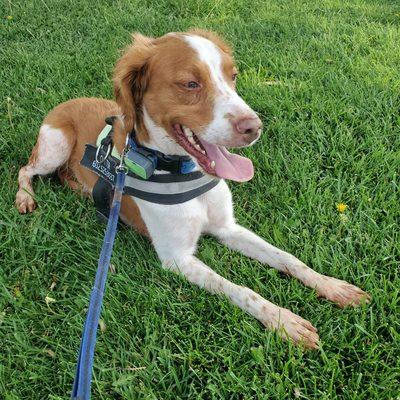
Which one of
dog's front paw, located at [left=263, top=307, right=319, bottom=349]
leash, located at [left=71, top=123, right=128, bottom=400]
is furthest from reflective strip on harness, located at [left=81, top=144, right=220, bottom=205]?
dog's front paw, located at [left=263, top=307, right=319, bottom=349]

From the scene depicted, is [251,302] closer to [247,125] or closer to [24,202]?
[247,125]

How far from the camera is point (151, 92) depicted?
2.53 meters

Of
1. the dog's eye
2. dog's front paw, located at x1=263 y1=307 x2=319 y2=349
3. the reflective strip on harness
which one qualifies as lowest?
dog's front paw, located at x1=263 y1=307 x2=319 y2=349

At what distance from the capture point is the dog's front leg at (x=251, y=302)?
87.8 inches

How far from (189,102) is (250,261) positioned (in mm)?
927

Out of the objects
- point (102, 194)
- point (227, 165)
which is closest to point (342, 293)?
point (227, 165)

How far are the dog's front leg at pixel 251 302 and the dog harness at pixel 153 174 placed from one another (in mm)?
352

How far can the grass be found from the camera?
217 centimetres

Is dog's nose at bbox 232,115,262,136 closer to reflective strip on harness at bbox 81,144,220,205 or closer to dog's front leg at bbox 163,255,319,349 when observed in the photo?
reflective strip on harness at bbox 81,144,220,205

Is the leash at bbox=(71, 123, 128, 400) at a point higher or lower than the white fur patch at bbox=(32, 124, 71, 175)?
higher

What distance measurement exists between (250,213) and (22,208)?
58.5 inches

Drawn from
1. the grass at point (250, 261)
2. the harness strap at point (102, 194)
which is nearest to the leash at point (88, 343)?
the grass at point (250, 261)

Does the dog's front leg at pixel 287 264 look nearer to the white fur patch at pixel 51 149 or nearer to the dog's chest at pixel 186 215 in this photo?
the dog's chest at pixel 186 215

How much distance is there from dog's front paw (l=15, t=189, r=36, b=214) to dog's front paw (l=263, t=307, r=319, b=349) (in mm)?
→ 1808
